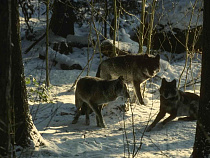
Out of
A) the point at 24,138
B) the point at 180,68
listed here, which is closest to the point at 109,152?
the point at 24,138

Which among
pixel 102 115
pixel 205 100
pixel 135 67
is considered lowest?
pixel 102 115

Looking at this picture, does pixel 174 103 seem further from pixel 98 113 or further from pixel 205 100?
pixel 205 100

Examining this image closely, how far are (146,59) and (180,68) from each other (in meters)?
6.46

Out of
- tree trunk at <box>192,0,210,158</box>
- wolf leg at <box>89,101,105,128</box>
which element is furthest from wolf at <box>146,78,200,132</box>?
tree trunk at <box>192,0,210,158</box>

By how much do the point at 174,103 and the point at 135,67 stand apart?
2.36 meters

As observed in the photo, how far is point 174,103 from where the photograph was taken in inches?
260

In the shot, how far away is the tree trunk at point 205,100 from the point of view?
392 centimetres

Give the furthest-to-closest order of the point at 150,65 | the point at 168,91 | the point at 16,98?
the point at 150,65, the point at 168,91, the point at 16,98

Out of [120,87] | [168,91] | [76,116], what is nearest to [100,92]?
[120,87]

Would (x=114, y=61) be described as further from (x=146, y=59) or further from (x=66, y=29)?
(x=66, y=29)

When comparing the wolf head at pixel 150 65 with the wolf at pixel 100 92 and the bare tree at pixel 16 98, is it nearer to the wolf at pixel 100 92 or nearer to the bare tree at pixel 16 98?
the wolf at pixel 100 92

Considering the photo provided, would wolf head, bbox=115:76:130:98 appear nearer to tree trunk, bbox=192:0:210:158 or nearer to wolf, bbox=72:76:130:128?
wolf, bbox=72:76:130:128

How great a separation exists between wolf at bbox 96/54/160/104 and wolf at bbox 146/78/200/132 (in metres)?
1.98

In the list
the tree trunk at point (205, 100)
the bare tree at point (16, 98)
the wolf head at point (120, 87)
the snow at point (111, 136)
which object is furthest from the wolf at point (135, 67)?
the tree trunk at point (205, 100)
